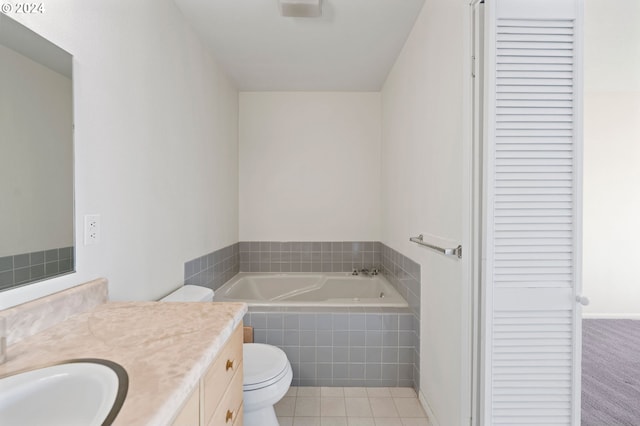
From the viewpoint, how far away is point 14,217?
0.89 m

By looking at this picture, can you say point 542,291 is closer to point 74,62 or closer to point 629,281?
point 74,62

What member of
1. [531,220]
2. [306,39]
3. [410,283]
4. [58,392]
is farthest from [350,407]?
[306,39]

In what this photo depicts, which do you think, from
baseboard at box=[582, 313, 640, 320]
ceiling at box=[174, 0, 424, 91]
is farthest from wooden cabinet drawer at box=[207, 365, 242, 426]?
baseboard at box=[582, 313, 640, 320]

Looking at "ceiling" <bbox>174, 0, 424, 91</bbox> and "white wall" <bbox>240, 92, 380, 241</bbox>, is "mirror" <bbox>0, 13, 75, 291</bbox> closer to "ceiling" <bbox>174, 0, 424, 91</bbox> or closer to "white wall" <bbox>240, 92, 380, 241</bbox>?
"ceiling" <bbox>174, 0, 424, 91</bbox>

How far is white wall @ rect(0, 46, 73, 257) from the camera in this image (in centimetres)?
87

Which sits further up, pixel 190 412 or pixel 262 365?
pixel 190 412

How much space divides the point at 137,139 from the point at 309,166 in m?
2.04

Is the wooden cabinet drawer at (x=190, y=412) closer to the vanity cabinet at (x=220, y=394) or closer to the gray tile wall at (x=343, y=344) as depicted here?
the vanity cabinet at (x=220, y=394)

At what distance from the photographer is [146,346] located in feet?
2.69

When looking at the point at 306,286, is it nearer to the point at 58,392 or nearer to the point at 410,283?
the point at 410,283

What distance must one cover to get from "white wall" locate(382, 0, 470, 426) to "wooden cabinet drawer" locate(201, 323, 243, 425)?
953mm

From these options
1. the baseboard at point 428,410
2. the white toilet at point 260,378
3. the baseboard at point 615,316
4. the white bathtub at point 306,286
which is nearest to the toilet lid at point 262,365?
the white toilet at point 260,378

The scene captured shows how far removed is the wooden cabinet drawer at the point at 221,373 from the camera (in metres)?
0.84

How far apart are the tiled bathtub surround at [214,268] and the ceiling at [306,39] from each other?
1606 mm
